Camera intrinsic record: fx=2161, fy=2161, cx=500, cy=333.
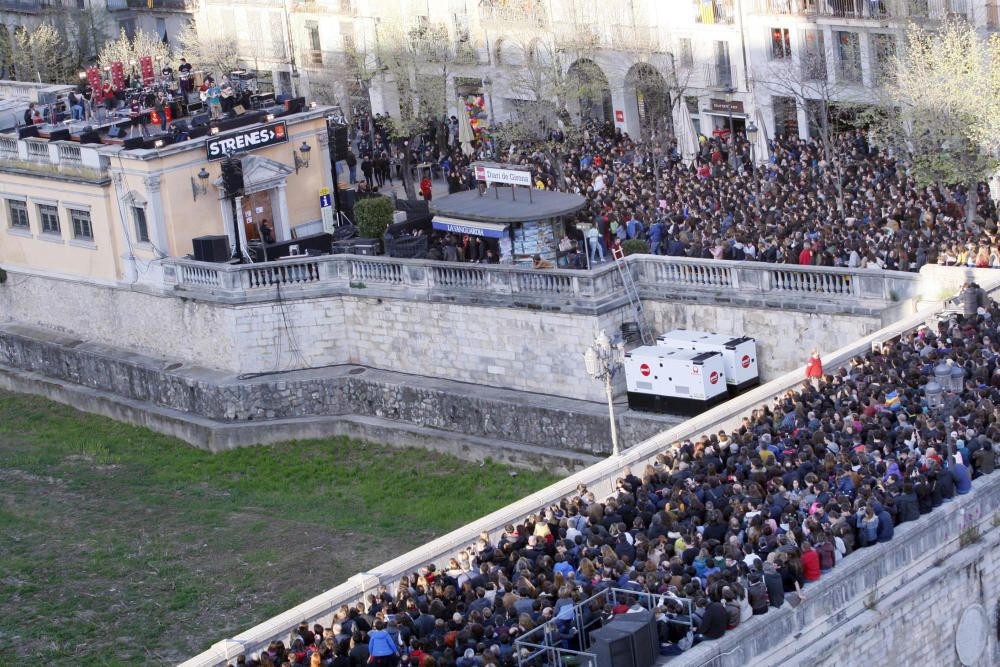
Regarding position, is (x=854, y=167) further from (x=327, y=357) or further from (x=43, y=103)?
(x=43, y=103)

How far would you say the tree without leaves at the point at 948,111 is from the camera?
49125 mm

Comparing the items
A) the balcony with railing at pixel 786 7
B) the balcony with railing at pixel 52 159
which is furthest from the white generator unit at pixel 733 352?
the balcony with railing at pixel 786 7

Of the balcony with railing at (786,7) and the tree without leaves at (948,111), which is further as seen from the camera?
the balcony with railing at (786,7)

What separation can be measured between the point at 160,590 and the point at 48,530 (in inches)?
193

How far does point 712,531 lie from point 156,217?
81.1 feet

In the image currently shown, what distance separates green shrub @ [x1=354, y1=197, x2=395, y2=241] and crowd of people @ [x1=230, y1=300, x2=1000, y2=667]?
18.0 m

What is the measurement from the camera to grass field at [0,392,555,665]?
41156 millimetres

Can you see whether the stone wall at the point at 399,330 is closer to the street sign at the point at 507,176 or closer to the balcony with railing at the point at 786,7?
the street sign at the point at 507,176

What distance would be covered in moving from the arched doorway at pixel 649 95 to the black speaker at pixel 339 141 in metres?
8.95

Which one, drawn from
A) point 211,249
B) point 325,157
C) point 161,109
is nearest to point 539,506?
point 211,249

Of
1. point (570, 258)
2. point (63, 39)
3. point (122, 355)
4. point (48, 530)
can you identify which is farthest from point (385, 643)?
point (63, 39)

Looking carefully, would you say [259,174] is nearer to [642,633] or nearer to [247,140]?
[247,140]

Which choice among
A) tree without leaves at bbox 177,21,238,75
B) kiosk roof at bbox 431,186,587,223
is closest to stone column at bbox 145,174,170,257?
kiosk roof at bbox 431,186,587,223

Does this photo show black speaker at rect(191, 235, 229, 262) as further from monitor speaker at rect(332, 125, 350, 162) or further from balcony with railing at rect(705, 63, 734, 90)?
balcony with railing at rect(705, 63, 734, 90)
